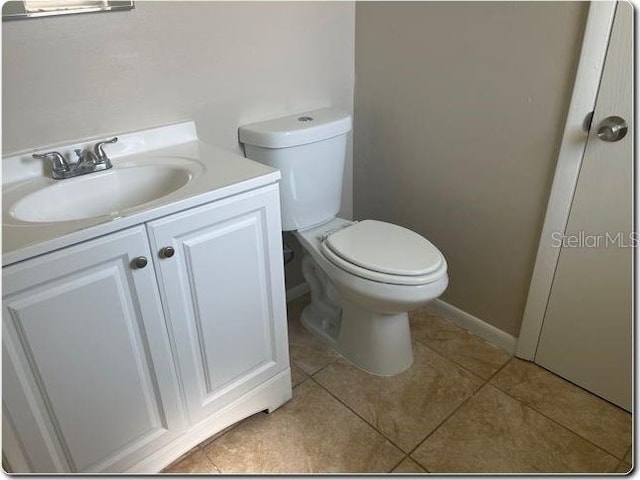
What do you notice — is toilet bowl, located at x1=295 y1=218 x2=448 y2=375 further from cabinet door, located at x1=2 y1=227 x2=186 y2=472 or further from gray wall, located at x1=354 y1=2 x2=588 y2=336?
cabinet door, located at x1=2 y1=227 x2=186 y2=472

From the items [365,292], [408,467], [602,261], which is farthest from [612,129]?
[408,467]

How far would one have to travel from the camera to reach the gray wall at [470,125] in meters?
1.44

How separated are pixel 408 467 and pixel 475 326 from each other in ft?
2.26

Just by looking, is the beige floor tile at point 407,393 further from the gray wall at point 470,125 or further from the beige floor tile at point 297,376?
the gray wall at point 470,125

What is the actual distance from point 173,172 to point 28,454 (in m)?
0.75

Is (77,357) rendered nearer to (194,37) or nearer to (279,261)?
(279,261)

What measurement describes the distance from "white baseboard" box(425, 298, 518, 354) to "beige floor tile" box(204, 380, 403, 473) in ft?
2.07

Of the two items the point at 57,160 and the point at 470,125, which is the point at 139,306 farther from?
the point at 470,125

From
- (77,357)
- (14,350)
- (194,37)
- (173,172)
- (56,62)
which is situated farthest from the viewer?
(194,37)

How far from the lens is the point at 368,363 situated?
1.75 meters

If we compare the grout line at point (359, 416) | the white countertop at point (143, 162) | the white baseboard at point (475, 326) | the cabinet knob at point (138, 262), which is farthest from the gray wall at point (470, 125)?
the cabinet knob at point (138, 262)

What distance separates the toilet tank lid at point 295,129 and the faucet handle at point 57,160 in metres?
0.57

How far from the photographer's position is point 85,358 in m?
1.09

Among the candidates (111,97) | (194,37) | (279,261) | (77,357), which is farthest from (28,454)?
(194,37)
